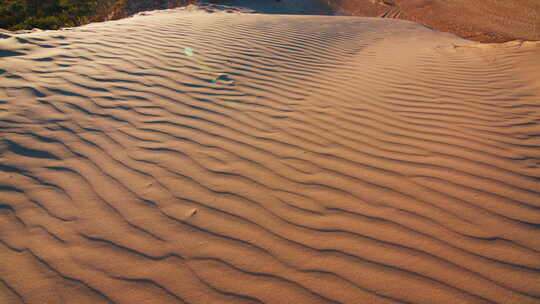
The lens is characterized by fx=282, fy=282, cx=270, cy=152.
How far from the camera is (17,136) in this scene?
2371 mm

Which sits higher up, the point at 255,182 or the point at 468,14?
the point at 468,14

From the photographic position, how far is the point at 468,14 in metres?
10.9

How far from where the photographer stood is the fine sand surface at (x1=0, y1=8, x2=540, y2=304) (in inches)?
59.2

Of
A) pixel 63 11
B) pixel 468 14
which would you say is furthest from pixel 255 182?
pixel 63 11

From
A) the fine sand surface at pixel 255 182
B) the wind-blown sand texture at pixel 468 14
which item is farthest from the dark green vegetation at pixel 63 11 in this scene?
the wind-blown sand texture at pixel 468 14

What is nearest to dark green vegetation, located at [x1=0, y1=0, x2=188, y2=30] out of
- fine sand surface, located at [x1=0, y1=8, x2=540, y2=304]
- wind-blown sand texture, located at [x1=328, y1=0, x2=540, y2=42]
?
fine sand surface, located at [x1=0, y1=8, x2=540, y2=304]

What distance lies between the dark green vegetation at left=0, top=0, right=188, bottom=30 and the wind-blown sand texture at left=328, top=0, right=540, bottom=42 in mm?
8930

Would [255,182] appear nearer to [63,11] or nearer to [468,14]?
[468,14]

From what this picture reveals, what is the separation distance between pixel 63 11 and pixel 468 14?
1628 cm

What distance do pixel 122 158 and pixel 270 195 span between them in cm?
125

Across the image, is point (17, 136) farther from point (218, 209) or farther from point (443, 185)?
point (443, 185)

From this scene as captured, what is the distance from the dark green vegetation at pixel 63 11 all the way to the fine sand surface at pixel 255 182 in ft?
26.8

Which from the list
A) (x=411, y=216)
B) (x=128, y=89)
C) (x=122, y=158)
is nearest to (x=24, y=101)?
(x=128, y=89)

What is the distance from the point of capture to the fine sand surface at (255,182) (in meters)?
1.50
